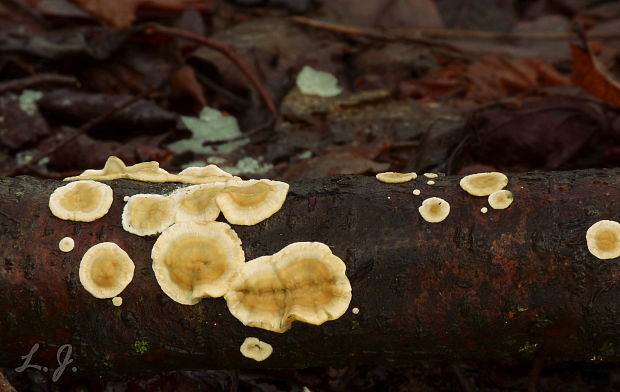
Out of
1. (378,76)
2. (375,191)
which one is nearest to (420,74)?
(378,76)

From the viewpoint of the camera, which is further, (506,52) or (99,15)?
(506,52)

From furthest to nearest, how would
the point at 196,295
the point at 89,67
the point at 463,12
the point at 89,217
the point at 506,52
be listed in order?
the point at 463,12
the point at 506,52
the point at 89,67
the point at 89,217
the point at 196,295

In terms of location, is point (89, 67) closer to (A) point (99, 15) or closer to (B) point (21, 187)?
(A) point (99, 15)

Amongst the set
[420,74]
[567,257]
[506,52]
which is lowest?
[567,257]

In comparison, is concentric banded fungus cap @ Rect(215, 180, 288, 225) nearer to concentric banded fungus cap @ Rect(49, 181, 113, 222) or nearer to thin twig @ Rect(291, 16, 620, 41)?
concentric banded fungus cap @ Rect(49, 181, 113, 222)
